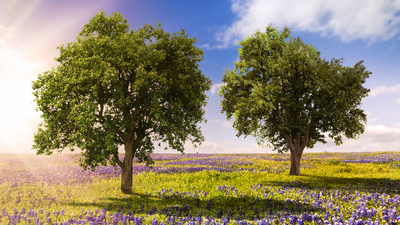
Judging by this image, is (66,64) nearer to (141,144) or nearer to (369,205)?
(141,144)

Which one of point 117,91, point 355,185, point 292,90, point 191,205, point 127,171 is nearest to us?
point 191,205

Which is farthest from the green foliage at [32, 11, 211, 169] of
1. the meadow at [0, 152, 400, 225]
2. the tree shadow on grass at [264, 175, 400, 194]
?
the tree shadow on grass at [264, 175, 400, 194]

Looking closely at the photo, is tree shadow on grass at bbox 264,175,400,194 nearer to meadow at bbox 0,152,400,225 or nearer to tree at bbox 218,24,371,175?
meadow at bbox 0,152,400,225

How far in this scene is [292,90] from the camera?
25906mm

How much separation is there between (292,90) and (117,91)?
1863 cm

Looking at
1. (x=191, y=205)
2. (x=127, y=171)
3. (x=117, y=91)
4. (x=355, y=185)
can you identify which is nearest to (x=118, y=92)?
(x=117, y=91)

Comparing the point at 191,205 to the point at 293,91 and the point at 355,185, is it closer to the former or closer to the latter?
the point at 355,185

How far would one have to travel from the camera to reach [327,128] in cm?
2694

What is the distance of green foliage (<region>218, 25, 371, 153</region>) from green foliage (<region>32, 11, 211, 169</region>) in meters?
9.28

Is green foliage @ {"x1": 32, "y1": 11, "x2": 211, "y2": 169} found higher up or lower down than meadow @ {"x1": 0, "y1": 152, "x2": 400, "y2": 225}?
higher up

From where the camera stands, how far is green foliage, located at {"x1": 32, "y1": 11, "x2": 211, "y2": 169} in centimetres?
1418

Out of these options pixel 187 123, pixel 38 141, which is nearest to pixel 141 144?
pixel 187 123

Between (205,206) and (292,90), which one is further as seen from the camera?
(292,90)

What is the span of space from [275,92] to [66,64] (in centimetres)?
1941
